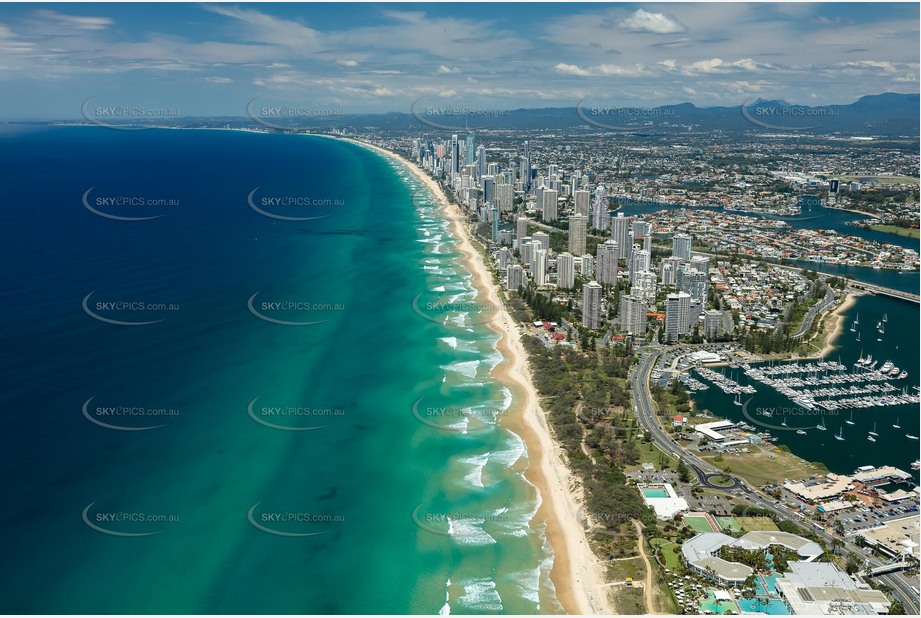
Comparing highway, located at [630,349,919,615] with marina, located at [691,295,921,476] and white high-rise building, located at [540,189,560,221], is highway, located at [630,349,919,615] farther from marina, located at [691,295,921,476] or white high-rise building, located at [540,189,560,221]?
white high-rise building, located at [540,189,560,221]

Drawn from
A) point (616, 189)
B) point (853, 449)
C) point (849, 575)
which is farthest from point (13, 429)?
point (616, 189)

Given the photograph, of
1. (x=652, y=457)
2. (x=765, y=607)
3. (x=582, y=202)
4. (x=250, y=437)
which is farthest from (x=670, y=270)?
(x=765, y=607)

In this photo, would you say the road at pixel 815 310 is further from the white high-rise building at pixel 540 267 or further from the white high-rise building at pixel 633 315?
the white high-rise building at pixel 540 267

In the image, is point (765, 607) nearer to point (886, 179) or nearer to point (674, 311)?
point (674, 311)

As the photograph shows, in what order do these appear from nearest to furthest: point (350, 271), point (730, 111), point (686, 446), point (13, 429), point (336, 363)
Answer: point (13, 429), point (686, 446), point (336, 363), point (350, 271), point (730, 111)

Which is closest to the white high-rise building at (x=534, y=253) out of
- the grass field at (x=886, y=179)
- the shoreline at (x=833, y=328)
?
the shoreline at (x=833, y=328)

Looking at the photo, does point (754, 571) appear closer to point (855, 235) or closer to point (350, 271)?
point (350, 271)
